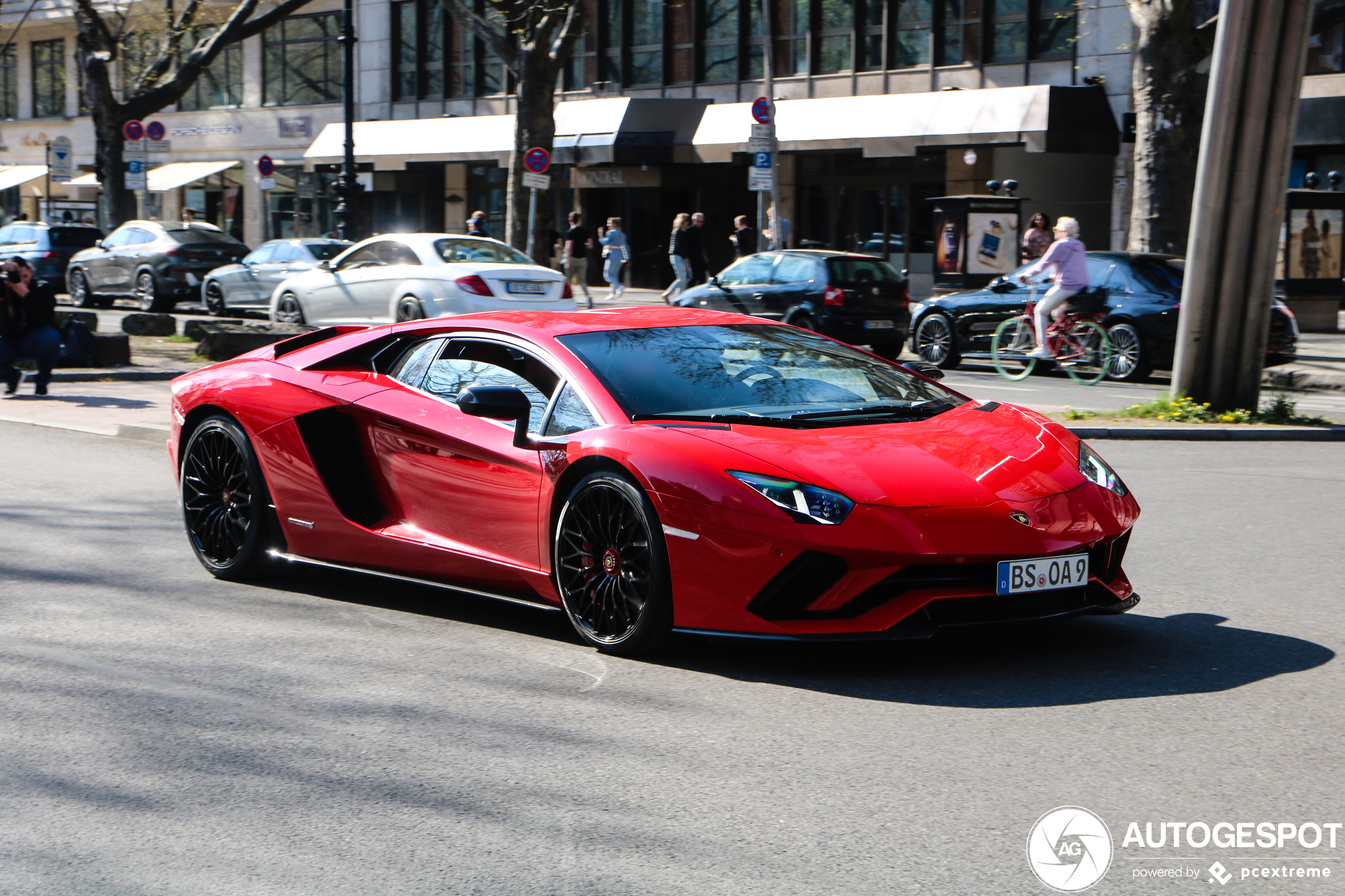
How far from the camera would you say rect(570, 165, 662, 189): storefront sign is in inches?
1487

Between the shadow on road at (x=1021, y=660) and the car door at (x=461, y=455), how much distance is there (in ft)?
1.31

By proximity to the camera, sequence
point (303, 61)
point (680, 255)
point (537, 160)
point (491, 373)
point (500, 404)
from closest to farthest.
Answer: point (500, 404) → point (491, 373) → point (537, 160) → point (680, 255) → point (303, 61)

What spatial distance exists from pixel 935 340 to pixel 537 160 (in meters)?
9.93

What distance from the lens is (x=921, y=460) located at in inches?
209

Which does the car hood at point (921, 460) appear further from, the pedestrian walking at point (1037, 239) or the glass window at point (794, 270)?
the pedestrian walking at point (1037, 239)

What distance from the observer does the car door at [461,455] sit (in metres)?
5.88

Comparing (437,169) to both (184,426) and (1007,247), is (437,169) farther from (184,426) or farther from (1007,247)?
(184,426)

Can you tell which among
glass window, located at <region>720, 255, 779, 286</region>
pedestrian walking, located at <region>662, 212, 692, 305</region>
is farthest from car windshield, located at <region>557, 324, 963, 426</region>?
pedestrian walking, located at <region>662, 212, 692, 305</region>

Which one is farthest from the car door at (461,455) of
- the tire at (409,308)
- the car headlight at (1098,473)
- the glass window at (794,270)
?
the glass window at (794,270)

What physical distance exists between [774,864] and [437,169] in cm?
4119

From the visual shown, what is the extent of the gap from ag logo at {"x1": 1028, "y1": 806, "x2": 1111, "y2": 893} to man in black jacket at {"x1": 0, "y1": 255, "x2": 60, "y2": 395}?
44.3ft

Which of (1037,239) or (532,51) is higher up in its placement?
(532,51)

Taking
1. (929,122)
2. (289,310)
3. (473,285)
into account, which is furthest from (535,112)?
(473,285)

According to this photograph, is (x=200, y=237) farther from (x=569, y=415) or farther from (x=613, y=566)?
(x=613, y=566)
